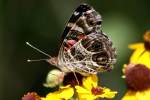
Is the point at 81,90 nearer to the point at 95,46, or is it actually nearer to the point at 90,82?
the point at 90,82

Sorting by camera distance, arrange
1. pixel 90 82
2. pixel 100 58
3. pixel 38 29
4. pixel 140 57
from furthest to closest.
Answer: pixel 38 29
pixel 140 57
pixel 100 58
pixel 90 82

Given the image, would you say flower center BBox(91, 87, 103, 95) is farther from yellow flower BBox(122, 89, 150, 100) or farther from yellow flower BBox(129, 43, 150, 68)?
yellow flower BBox(129, 43, 150, 68)

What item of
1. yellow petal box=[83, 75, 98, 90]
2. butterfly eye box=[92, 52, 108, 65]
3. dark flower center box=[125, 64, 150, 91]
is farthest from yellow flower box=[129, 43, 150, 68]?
yellow petal box=[83, 75, 98, 90]

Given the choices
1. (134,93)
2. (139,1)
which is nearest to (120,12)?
(139,1)

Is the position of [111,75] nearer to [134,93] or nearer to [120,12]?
[120,12]

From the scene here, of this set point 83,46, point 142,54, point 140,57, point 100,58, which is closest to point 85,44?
point 83,46

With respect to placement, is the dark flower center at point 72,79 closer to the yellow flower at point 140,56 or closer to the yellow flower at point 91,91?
the yellow flower at point 91,91

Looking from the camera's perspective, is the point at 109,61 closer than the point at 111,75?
Yes
